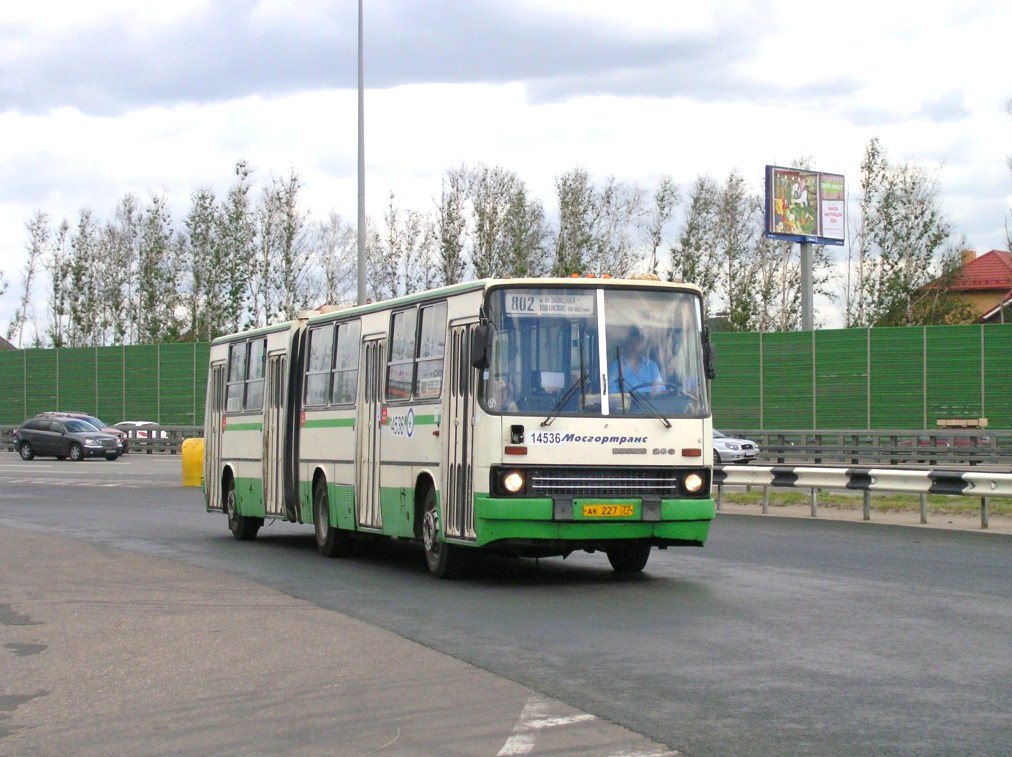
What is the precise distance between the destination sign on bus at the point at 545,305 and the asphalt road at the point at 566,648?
251cm

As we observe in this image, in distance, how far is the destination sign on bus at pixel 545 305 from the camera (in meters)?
14.6

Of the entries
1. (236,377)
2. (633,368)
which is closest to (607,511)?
(633,368)

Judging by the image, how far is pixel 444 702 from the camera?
859cm

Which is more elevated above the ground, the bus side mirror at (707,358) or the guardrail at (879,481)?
the bus side mirror at (707,358)

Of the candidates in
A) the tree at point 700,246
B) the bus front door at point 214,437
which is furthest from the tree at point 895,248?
the bus front door at point 214,437

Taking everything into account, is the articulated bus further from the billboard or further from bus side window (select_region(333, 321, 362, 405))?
the billboard

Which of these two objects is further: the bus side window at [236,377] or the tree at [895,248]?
the tree at [895,248]

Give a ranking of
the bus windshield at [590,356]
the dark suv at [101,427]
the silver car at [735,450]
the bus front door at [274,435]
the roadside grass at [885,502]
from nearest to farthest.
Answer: the bus windshield at [590,356] < the bus front door at [274,435] < the roadside grass at [885,502] < the silver car at [735,450] < the dark suv at [101,427]

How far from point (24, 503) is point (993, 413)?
2665 cm

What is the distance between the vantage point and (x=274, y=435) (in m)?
20.5

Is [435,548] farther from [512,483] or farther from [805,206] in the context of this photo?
[805,206]

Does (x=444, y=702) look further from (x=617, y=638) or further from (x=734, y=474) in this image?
(x=734, y=474)

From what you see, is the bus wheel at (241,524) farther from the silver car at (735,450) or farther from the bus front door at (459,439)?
the silver car at (735,450)

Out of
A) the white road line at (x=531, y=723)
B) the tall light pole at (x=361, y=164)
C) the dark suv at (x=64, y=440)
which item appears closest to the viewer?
the white road line at (x=531, y=723)
